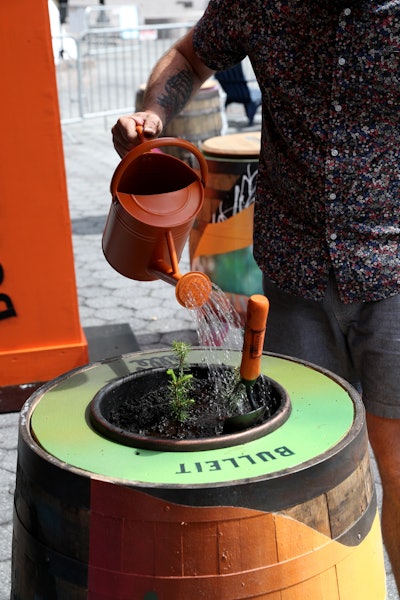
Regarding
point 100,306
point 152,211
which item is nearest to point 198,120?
point 100,306

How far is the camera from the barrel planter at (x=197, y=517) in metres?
1.37

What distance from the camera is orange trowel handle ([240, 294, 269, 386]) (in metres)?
1.52

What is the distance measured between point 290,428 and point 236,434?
0.12 m

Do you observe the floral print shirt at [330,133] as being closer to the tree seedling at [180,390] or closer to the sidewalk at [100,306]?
the tree seedling at [180,390]

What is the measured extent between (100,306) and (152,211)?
3.20m

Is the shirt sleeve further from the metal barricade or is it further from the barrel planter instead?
the metal barricade

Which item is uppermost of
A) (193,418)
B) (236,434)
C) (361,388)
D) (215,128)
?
(236,434)

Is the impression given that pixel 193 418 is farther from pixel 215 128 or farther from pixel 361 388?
pixel 215 128

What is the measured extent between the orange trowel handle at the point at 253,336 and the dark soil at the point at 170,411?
0.30ft

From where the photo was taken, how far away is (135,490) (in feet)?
4.49

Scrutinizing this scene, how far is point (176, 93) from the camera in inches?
88.5

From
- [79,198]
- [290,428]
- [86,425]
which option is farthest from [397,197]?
[79,198]

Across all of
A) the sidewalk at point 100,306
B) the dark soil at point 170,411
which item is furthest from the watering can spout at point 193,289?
the sidewalk at point 100,306

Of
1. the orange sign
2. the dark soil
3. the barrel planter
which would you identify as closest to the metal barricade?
the orange sign
